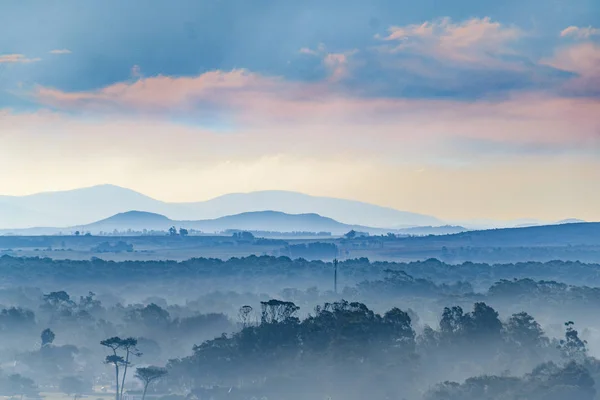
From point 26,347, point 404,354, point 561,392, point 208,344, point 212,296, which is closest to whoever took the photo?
point 561,392

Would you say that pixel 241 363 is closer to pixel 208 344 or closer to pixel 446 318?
pixel 208 344

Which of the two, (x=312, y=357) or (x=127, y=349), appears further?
(x=127, y=349)

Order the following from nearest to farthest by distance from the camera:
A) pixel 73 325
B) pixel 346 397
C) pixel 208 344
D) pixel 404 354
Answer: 1. pixel 346 397
2. pixel 404 354
3. pixel 208 344
4. pixel 73 325

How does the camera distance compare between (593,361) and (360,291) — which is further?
(360,291)

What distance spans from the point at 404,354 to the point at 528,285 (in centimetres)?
6652

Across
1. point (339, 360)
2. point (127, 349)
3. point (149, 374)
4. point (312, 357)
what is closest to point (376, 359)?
point (339, 360)

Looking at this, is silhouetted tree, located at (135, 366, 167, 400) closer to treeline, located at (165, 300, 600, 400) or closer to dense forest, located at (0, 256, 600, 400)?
dense forest, located at (0, 256, 600, 400)

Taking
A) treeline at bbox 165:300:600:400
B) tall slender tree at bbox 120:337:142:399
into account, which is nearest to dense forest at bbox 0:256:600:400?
treeline at bbox 165:300:600:400

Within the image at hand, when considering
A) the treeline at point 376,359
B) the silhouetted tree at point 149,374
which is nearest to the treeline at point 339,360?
the treeline at point 376,359

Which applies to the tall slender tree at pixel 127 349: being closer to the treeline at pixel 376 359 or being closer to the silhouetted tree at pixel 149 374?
the silhouetted tree at pixel 149 374

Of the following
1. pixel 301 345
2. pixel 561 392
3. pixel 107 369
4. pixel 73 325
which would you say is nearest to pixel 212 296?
pixel 73 325

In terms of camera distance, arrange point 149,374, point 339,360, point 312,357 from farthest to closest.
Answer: point 312,357 < point 149,374 < point 339,360

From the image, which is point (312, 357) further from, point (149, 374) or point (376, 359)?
point (149, 374)

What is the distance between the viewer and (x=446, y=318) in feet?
365
